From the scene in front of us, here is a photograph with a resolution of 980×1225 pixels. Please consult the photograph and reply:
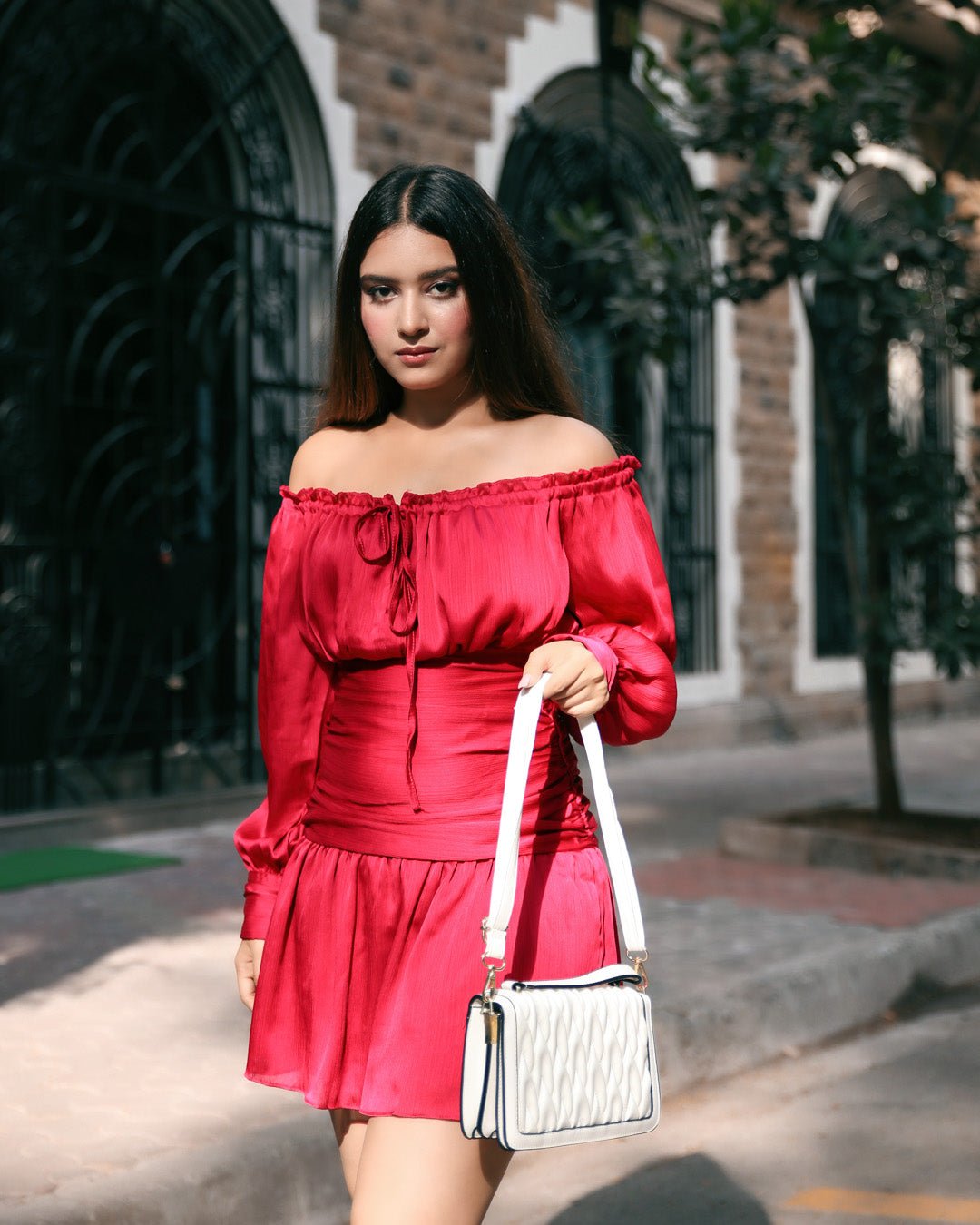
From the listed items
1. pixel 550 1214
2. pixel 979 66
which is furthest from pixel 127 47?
pixel 550 1214

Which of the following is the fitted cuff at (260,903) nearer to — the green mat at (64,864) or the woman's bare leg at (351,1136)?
the woman's bare leg at (351,1136)

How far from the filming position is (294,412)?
9367mm

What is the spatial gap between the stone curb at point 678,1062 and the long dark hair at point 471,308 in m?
1.69

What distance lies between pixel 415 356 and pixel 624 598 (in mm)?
448

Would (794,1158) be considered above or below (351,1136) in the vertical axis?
below

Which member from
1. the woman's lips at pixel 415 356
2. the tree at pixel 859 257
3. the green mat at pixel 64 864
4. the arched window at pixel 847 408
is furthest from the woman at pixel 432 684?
the arched window at pixel 847 408

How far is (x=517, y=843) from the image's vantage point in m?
2.04

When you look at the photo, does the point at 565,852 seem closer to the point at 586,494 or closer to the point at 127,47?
the point at 586,494

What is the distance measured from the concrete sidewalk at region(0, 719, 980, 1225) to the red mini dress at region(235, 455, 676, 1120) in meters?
1.22

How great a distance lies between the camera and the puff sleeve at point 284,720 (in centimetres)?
241

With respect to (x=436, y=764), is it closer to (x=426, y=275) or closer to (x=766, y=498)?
(x=426, y=275)

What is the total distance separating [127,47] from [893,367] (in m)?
9.32

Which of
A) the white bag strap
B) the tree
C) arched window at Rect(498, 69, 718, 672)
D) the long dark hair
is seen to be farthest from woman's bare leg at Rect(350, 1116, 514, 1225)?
arched window at Rect(498, 69, 718, 672)

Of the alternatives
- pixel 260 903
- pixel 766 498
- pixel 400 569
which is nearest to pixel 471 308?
pixel 400 569
